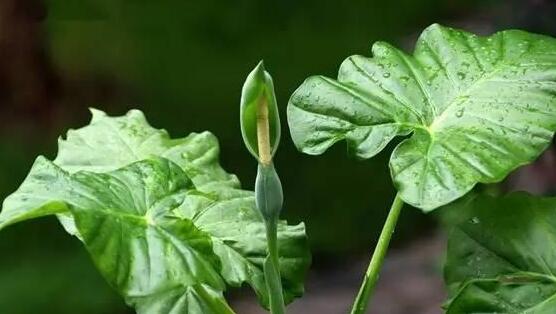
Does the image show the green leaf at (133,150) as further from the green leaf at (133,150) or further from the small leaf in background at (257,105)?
the small leaf in background at (257,105)

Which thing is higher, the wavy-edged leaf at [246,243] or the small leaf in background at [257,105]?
the small leaf in background at [257,105]

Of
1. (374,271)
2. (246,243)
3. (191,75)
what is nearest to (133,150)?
(246,243)

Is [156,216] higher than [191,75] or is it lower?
higher

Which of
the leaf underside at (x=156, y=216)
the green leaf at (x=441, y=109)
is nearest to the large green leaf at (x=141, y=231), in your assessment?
the leaf underside at (x=156, y=216)

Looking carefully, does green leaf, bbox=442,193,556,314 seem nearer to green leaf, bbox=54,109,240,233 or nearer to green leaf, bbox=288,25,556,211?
green leaf, bbox=288,25,556,211

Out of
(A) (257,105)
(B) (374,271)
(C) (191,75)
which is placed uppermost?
(A) (257,105)

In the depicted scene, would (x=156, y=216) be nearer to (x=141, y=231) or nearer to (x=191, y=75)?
(x=141, y=231)

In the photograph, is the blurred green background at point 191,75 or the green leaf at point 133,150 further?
the blurred green background at point 191,75
